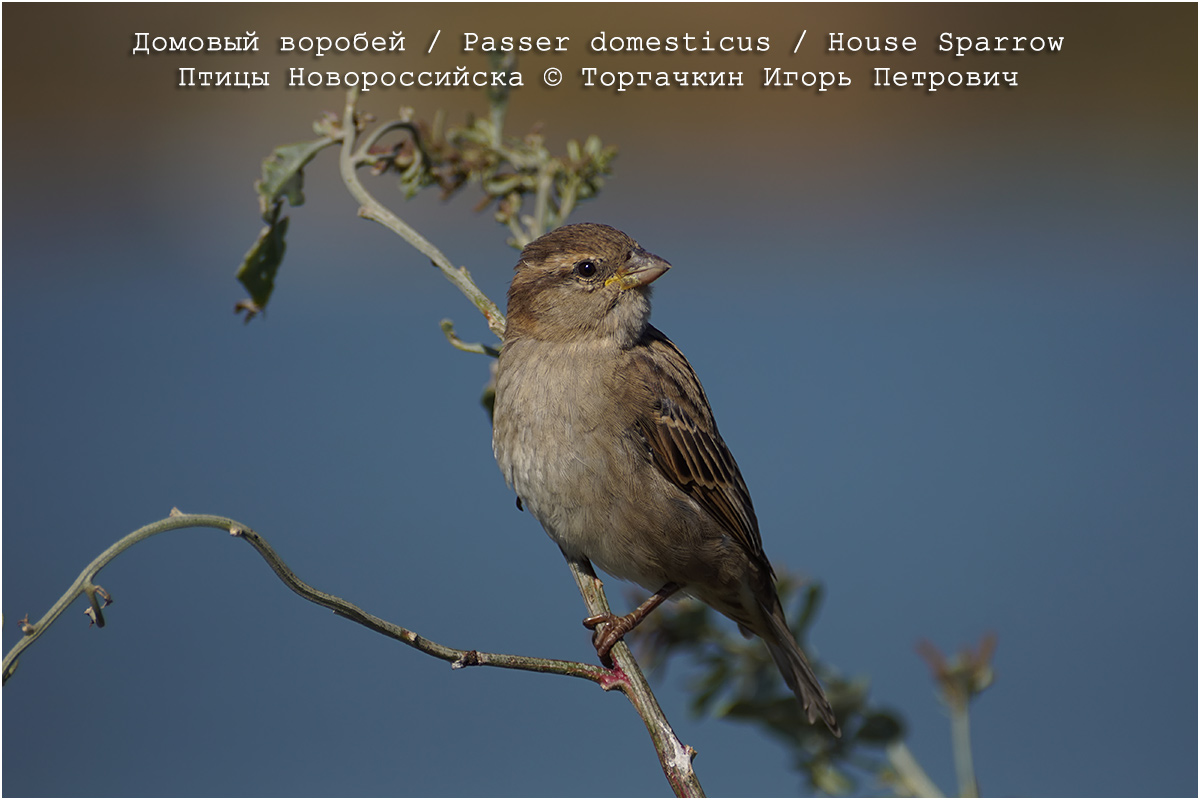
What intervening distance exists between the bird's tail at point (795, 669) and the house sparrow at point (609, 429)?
0.01 metres

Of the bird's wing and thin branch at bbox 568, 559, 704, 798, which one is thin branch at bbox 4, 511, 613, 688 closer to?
thin branch at bbox 568, 559, 704, 798

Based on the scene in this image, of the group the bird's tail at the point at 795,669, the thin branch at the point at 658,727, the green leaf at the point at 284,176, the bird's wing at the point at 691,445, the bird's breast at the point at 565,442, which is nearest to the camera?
the thin branch at the point at 658,727

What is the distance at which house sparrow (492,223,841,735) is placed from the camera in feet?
11.3

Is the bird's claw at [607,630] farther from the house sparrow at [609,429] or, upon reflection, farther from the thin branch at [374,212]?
the thin branch at [374,212]

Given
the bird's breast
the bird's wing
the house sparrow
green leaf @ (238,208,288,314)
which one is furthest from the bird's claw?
green leaf @ (238,208,288,314)

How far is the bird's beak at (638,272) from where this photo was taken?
3477 mm

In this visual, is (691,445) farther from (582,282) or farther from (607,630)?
(607,630)

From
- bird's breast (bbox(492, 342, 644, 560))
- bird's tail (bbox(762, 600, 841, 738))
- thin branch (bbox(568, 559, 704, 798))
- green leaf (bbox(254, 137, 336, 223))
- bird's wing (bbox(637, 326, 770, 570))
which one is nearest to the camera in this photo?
thin branch (bbox(568, 559, 704, 798))

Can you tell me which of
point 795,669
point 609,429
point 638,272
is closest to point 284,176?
point 638,272

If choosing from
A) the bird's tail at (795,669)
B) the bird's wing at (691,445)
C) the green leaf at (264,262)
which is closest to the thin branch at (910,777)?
the bird's tail at (795,669)

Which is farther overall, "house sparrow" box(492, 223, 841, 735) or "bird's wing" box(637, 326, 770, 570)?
"bird's wing" box(637, 326, 770, 570)

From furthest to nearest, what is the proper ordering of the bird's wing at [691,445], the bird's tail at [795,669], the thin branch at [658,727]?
1. the bird's wing at [691,445]
2. the bird's tail at [795,669]
3. the thin branch at [658,727]

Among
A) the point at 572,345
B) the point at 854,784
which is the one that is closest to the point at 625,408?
the point at 572,345

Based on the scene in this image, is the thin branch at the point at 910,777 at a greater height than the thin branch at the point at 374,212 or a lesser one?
lesser
